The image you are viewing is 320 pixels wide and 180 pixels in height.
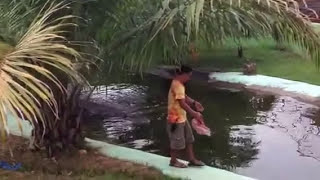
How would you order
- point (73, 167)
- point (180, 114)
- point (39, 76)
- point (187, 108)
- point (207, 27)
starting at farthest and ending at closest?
A: point (180, 114), point (73, 167), point (187, 108), point (39, 76), point (207, 27)

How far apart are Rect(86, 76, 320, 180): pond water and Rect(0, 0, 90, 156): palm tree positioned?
44.3 inches

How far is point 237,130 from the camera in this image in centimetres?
963

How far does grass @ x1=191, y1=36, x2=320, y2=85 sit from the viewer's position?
14.1 metres

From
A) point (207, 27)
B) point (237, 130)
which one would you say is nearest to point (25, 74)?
point (207, 27)

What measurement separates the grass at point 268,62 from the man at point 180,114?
22.0 feet

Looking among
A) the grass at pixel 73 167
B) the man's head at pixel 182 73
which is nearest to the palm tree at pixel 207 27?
the man's head at pixel 182 73

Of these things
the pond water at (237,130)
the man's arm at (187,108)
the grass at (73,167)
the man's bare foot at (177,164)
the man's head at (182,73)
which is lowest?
the pond water at (237,130)

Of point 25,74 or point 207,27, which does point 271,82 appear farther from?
point 25,74

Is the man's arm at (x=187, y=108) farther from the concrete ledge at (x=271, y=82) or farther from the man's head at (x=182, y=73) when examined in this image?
the concrete ledge at (x=271, y=82)

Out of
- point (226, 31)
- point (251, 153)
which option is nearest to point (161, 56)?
point (226, 31)

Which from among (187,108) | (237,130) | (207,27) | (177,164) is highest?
(207,27)

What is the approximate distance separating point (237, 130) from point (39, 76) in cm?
444

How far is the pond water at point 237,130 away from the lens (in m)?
7.89

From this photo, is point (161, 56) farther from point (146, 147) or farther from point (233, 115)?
point (233, 115)
